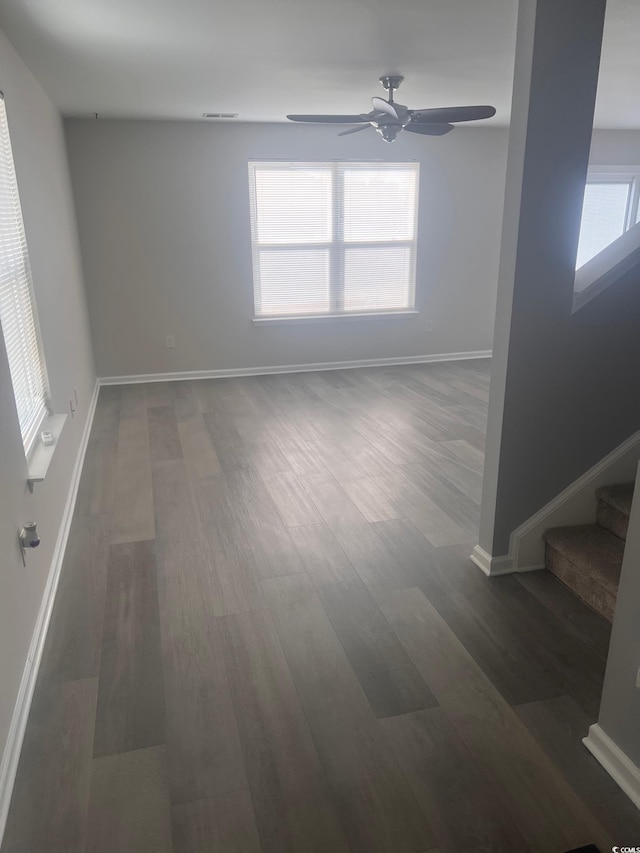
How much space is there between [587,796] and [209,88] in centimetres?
444

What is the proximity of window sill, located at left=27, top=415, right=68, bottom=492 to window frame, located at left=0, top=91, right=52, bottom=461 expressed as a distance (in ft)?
0.07

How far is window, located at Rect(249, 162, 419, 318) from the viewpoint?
5.99 m

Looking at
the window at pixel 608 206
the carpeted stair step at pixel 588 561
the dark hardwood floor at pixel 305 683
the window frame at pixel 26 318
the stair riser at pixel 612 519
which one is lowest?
the dark hardwood floor at pixel 305 683

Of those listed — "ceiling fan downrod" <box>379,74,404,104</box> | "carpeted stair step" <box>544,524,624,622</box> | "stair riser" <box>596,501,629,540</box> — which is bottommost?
"carpeted stair step" <box>544,524,624,622</box>

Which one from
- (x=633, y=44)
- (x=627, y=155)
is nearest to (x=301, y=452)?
(x=633, y=44)

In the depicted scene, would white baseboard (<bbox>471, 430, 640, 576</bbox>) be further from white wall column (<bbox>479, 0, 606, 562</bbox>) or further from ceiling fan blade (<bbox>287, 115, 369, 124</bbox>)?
ceiling fan blade (<bbox>287, 115, 369, 124</bbox>)

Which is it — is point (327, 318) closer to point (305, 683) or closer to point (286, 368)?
point (286, 368)

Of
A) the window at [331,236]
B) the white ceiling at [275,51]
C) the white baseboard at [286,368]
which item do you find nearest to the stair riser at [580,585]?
the white ceiling at [275,51]

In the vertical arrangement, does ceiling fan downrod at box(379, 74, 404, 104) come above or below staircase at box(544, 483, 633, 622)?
above

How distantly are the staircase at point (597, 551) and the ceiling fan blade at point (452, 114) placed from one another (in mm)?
2289

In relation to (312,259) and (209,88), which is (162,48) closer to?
(209,88)

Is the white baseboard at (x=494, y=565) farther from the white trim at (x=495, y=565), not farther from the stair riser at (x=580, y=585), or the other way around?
the stair riser at (x=580, y=585)

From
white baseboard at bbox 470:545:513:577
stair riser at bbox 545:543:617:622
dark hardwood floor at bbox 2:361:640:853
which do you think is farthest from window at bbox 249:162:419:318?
stair riser at bbox 545:543:617:622

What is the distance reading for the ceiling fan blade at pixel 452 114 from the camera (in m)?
3.48
